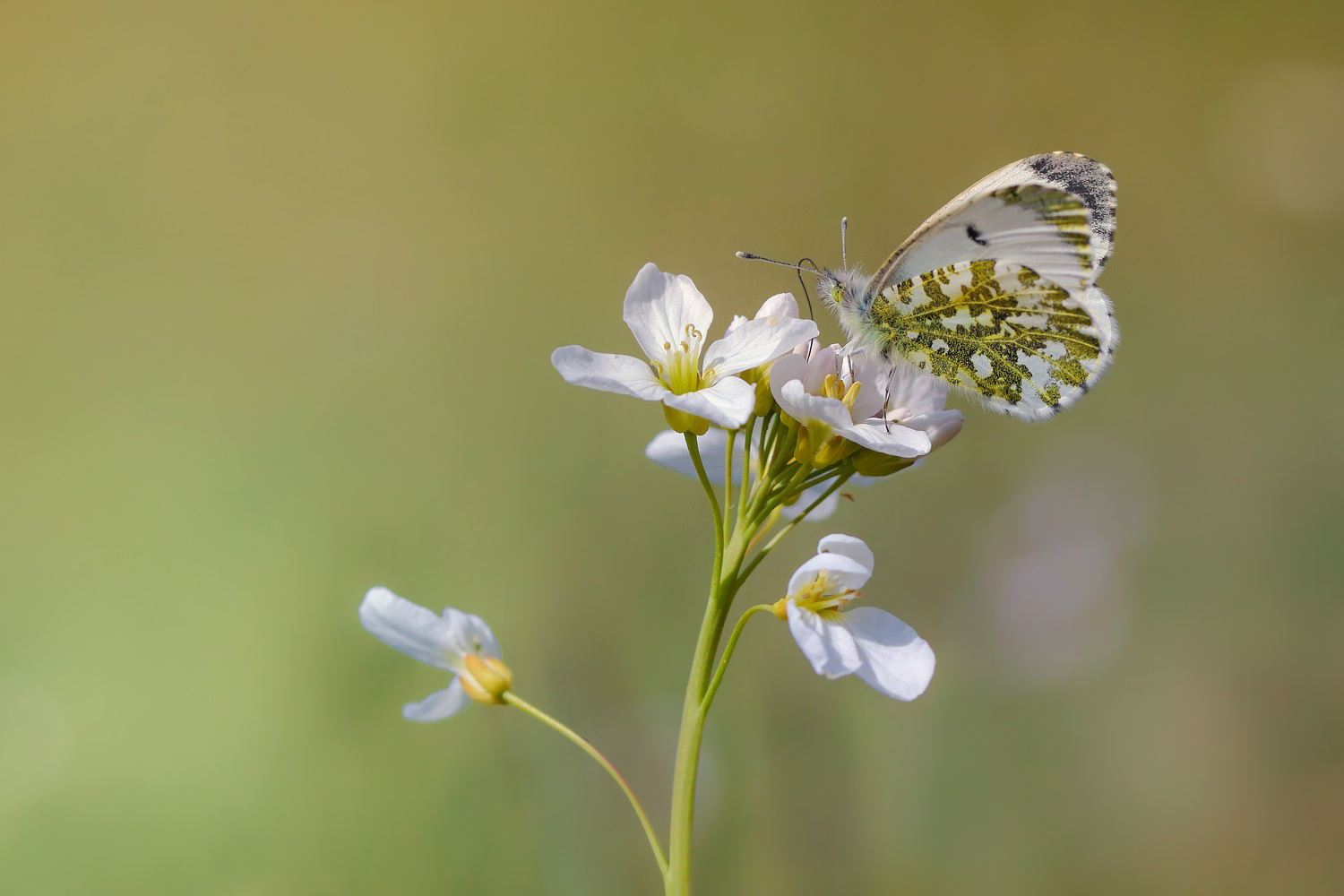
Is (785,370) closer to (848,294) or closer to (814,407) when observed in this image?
(814,407)

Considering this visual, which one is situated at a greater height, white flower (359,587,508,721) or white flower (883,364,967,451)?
white flower (883,364,967,451)

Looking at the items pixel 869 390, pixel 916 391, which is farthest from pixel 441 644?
pixel 916 391

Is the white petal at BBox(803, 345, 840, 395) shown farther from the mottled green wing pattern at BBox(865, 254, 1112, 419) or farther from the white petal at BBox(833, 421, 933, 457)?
the mottled green wing pattern at BBox(865, 254, 1112, 419)

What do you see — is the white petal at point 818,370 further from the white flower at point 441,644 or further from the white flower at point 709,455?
the white flower at point 441,644

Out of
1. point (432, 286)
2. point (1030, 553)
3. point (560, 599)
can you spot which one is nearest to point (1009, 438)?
point (1030, 553)

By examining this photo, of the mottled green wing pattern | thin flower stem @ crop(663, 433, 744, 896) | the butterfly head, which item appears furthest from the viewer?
the butterfly head

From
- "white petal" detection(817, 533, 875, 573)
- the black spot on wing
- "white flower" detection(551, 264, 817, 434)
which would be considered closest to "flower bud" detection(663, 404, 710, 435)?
"white flower" detection(551, 264, 817, 434)
